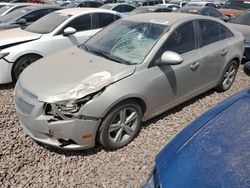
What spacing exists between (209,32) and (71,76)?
Result: 2548mm

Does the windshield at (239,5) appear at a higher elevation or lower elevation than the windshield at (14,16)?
lower

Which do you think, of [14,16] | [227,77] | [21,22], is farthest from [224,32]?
[14,16]

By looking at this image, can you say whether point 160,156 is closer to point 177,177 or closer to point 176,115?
point 177,177

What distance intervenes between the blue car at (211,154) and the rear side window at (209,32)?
2.30 metres

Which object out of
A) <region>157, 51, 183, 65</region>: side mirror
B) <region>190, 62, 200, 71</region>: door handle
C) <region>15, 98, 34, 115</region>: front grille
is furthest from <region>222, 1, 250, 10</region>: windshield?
<region>15, 98, 34, 115</region>: front grille

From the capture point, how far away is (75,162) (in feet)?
11.4

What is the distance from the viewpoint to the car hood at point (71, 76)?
327 centimetres

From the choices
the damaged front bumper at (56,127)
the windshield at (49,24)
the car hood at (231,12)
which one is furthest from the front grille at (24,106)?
the car hood at (231,12)

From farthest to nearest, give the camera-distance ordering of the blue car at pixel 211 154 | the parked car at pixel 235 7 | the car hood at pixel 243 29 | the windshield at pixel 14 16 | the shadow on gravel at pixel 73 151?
the parked car at pixel 235 7, the windshield at pixel 14 16, the car hood at pixel 243 29, the shadow on gravel at pixel 73 151, the blue car at pixel 211 154

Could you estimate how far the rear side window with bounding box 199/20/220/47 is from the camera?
4.67m

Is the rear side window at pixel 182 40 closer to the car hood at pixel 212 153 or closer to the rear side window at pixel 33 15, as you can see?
the car hood at pixel 212 153

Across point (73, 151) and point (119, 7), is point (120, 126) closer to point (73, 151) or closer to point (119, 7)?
point (73, 151)

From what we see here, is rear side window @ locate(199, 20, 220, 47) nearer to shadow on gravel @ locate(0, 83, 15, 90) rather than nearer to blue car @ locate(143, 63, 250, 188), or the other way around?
blue car @ locate(143, 63, 250, 188)

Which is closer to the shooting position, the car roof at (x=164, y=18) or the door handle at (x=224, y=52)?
the car roof at (x=164, y=18)
